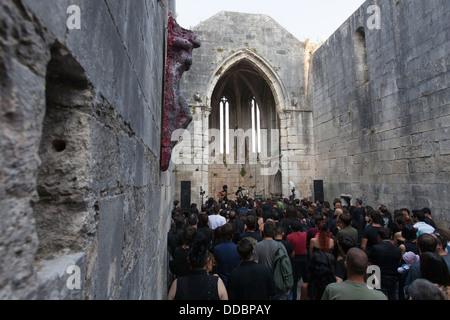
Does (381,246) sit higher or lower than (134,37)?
lower

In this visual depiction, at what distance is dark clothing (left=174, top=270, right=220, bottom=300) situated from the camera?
79.2 inches

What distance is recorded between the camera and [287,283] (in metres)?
3.04

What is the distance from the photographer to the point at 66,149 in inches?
33.6

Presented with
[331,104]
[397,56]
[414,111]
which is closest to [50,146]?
[414,111]

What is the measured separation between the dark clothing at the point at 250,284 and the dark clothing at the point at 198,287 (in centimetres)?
42

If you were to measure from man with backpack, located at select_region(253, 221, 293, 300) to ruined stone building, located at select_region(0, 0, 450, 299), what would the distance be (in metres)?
1.19

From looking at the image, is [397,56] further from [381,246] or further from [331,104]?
[381,246]

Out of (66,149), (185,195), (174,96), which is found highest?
(174,96)

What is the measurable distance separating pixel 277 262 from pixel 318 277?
86cm

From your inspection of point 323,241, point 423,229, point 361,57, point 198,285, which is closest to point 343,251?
point 323,241

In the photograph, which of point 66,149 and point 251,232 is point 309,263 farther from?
point 66,149

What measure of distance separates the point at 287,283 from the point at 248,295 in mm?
829

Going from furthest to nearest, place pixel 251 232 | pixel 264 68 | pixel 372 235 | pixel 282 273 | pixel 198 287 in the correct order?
1. pixel 264 68
2. pixel 372 235
3. pixel 251 232
4. pixel 282 273
5. pixel 198 287

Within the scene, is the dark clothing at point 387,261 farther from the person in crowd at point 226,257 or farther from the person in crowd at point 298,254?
the person in crowd at point 226,257
